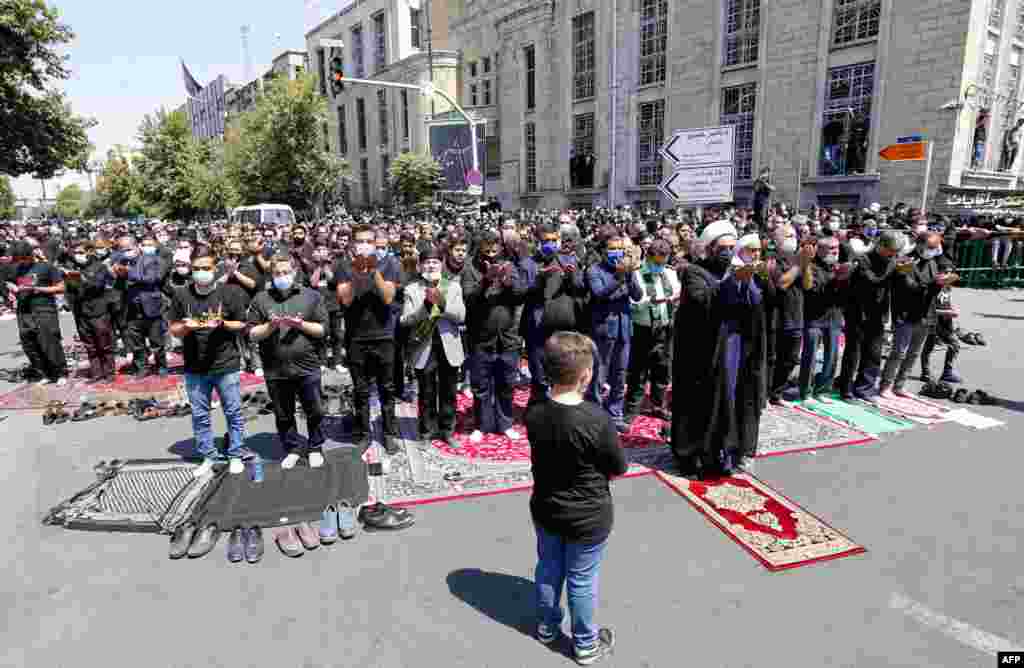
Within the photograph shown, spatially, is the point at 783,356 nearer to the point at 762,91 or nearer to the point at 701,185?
the point at 701,185

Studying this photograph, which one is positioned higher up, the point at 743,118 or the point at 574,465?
the point at 743,118

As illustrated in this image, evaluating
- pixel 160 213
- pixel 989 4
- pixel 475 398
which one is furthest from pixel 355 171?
pixel 475 398

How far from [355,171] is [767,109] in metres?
42.9

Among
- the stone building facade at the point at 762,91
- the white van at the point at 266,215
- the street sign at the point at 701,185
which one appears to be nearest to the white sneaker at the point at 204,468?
the street sign at the point at 701,185

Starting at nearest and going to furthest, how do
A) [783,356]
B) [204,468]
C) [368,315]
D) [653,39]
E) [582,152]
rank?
[204,468]
[368,315]
[783,356]
[653,39]
[582,152]

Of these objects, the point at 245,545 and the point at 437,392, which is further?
the point at 437,392

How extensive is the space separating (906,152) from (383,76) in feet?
141

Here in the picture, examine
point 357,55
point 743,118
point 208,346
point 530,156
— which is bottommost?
point 208,346

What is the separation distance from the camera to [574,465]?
2.87 meters

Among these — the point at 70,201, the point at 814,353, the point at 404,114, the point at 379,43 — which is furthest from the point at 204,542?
the point at 70,201

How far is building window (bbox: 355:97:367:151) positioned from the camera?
56.4m

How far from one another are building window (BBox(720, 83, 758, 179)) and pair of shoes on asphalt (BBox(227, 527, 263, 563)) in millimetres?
24613

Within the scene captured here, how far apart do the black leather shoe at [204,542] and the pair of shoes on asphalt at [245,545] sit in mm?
103

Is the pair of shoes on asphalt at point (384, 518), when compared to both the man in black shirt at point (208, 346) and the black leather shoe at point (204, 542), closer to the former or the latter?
the black leather shoe at point (204, 542)
